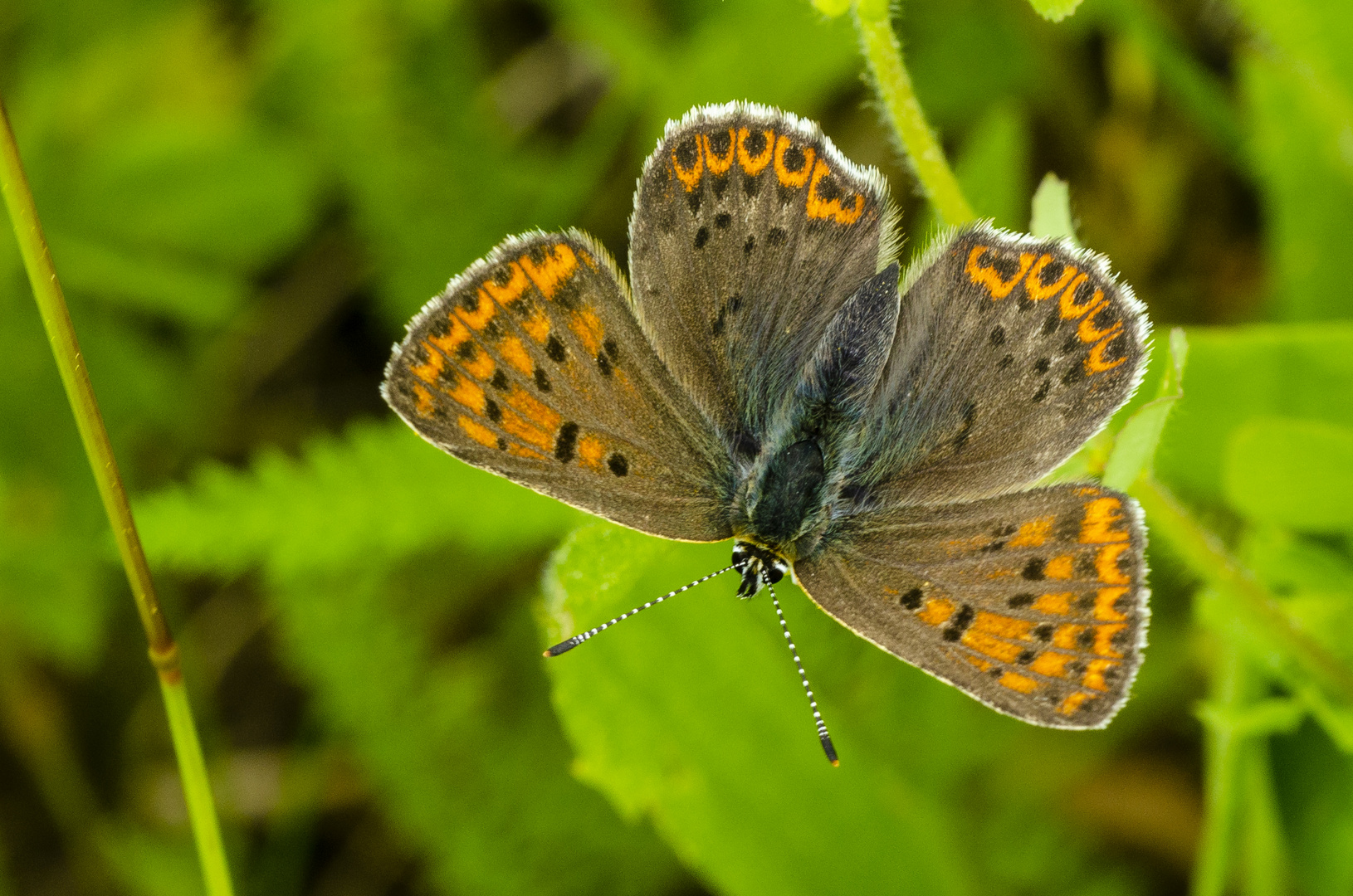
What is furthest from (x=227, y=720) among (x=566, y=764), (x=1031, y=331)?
(x=1031, y=331)

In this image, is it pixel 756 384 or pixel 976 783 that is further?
pixel 976 783

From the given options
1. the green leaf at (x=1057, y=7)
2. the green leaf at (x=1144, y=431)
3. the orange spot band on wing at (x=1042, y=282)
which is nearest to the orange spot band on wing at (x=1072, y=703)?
the green leaf at (x=1144, y=431)

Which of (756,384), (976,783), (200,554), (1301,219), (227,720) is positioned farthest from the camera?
(227,720)

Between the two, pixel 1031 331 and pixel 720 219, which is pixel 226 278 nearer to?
pixel 720 219

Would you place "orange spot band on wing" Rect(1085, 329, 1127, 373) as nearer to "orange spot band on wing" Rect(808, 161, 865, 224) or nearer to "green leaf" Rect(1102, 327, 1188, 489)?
"green leaf" Rect(1102, 327, 1188, 489)

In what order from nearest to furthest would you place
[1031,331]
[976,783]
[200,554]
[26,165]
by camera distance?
1. [1031,331]
2. [200,554]
3. [976,783]
4. [26,165]

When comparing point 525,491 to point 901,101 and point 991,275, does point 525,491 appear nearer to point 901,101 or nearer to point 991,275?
point 991,275

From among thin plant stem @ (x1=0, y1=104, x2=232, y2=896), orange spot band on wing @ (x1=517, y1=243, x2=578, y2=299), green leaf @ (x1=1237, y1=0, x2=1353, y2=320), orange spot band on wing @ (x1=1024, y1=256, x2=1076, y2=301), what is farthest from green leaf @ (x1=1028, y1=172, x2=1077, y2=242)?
thin plant stem @ (x1=0, y1=104, x2=232, y2=896)
